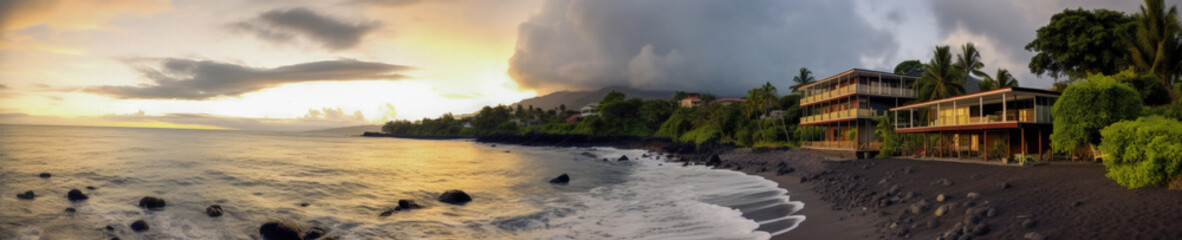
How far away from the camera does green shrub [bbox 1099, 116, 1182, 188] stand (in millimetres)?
12688

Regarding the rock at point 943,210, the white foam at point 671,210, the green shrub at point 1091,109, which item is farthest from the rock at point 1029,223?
the green shrub at point 1091,109

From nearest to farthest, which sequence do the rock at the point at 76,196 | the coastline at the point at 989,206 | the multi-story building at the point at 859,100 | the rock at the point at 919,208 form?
the coastline at the point at 989,206
the rock at the point at 919,208
the rock at the point at 76,196
the multi-story building at the point at 859,100

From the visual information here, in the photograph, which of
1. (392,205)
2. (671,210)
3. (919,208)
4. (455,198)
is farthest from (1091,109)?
(392,205)

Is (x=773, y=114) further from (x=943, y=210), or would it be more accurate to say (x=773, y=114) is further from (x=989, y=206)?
(x=943, y=210)

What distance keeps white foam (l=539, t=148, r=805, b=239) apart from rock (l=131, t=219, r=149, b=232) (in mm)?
11377

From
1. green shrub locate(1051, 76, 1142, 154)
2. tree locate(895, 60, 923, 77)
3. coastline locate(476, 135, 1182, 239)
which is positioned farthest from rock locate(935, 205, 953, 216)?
tree locate(895, 60, 923, 77)

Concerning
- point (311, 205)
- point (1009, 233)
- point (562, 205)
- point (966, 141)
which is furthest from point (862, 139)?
point (311, 205)

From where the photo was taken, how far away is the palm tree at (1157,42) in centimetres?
3581

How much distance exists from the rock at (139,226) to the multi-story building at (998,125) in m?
32.0

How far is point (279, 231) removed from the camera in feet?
46.6

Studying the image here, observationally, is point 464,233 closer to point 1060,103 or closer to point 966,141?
point 1060,103

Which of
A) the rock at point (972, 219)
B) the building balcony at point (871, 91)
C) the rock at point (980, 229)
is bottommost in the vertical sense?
the rock at point (980, 229)

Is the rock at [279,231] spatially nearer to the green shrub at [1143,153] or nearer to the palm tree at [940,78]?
the green shrub at [1143,153]

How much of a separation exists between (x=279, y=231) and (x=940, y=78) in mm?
50442
